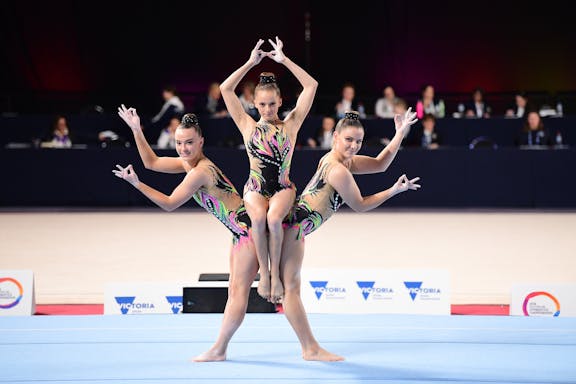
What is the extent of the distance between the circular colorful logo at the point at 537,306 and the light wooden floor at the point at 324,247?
69 centimetres

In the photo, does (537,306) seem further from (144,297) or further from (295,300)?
(144,297)

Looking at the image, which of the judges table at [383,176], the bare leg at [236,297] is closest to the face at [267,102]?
the bare leg at [236,297]

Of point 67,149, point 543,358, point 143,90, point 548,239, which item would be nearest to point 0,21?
point 143,90

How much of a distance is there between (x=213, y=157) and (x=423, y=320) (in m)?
7.42

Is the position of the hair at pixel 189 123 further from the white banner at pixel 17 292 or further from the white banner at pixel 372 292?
the white banner at pixel 17 292

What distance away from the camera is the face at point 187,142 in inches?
179

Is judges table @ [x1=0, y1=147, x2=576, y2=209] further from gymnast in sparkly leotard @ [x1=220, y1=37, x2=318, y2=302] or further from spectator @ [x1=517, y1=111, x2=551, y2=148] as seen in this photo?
gymnast in sparkly leotard @ [x1=220, y1=37, x2=318, y2=302]

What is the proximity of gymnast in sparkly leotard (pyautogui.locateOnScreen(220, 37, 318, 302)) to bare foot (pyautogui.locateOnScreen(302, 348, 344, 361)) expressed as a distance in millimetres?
342

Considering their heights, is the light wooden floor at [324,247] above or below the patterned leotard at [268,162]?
below

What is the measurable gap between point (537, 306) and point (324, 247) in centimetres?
369

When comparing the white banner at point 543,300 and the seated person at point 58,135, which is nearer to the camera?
the white banner at point 543,300

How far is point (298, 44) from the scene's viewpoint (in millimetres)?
16594

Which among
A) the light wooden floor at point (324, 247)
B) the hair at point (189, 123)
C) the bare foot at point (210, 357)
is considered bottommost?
the bare foot at point (210, 357)

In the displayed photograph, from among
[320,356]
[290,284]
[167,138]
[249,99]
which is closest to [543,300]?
[320,356]
